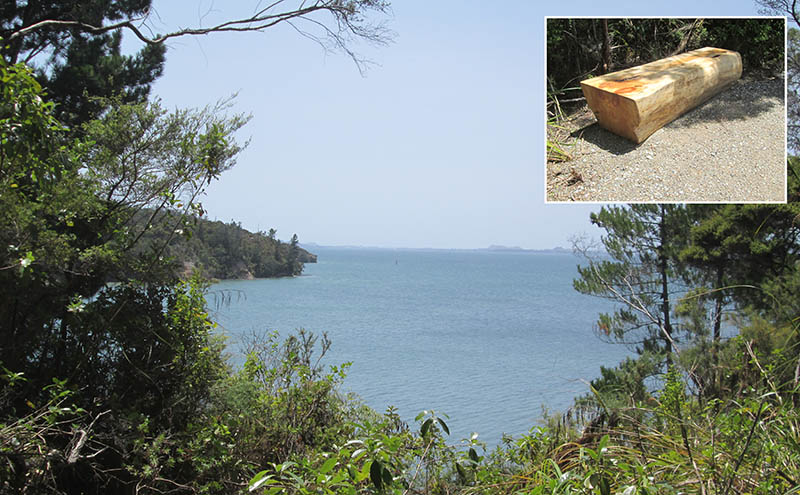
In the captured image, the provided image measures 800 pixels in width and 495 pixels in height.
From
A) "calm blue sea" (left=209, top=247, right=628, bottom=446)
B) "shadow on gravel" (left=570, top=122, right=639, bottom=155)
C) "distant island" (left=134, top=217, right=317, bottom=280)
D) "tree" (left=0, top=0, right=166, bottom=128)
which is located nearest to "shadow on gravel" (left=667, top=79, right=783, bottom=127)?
"shadow on gravel" (left=570, top=122, right=639, bottom=155)

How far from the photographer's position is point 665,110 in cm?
385

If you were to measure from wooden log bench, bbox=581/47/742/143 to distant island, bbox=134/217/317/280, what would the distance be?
7.87ft

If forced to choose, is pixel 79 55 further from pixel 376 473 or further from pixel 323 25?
pixel 376 473

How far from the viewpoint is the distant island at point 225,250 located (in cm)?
383

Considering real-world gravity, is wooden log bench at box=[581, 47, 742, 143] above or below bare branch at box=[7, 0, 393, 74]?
below

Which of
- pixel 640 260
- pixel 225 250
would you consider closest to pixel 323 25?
pixel 640 260

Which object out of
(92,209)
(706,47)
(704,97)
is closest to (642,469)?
(92,209)

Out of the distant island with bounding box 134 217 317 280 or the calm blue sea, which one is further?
the calm blue sea


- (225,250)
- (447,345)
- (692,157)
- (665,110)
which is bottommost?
(447,345)

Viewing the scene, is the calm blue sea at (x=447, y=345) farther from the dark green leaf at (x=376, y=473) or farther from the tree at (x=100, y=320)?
the dark green leaf at (x=376, y=473)

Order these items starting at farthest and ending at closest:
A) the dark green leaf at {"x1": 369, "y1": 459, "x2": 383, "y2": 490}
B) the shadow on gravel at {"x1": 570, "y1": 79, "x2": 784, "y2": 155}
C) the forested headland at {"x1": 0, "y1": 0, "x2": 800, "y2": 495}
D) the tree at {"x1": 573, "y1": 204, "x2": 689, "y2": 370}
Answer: the tree at {"x1": 573, "y1": 204, "x2": 689, "y2": 370}
the shadow on gravel at {"x1": 570, "y1": 79, "x2": 784, "y2": 155}
the forested headland at {"x1": 0, "y1": 0, "x2": 800, "y2": 495}
the dark green leaf at {"x1": 369, "y1": 459, "x2": 383, "y2": 490}

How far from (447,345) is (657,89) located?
37.0ft

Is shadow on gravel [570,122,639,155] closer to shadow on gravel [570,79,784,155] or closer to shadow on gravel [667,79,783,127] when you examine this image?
shadow on gravel [570,79,784,155]

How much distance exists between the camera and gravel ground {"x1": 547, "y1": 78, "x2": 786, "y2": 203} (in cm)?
365
